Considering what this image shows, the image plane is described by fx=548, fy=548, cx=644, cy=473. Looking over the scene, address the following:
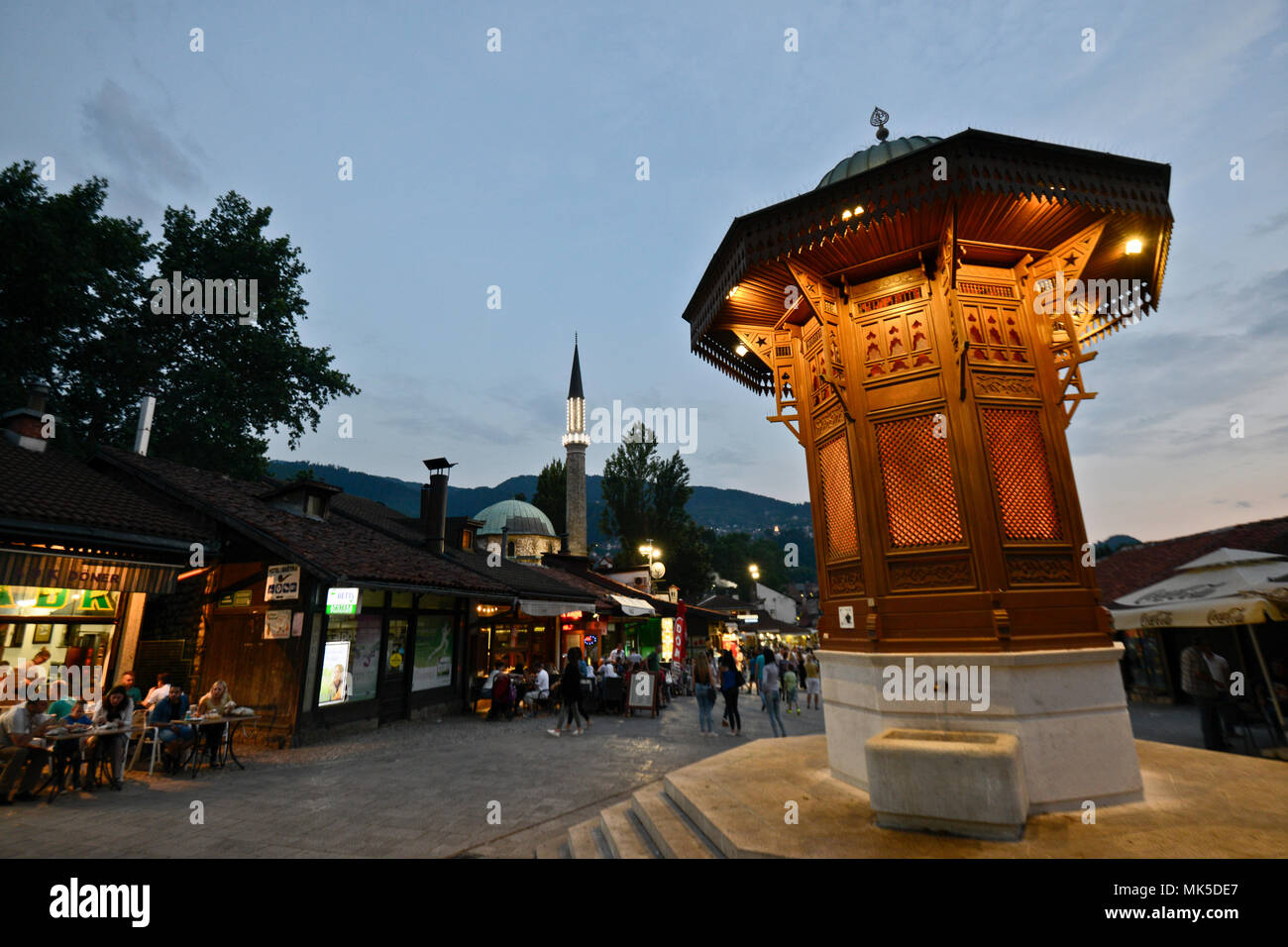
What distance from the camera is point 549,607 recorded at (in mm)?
17516

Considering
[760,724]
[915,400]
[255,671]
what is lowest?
[760,724]

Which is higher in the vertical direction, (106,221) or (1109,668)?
(106,221)

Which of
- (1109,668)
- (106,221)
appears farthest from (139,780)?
(106,221)

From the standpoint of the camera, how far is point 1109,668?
199 inches

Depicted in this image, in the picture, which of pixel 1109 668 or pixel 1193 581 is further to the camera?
pixel 1193 581

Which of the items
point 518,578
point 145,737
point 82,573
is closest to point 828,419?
point 145,737

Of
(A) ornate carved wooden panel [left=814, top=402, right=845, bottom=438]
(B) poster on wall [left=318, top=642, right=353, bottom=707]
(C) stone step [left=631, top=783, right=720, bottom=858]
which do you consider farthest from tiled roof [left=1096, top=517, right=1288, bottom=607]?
(B) poster on wall [left=318, top=642, right=353, bottom=707]

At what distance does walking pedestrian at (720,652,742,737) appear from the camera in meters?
12.2

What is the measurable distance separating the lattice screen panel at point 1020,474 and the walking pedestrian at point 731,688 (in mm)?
7849

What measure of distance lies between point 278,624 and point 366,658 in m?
2.37

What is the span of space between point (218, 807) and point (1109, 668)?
10.0 m

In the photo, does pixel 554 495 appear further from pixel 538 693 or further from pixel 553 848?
pixel 553 848
